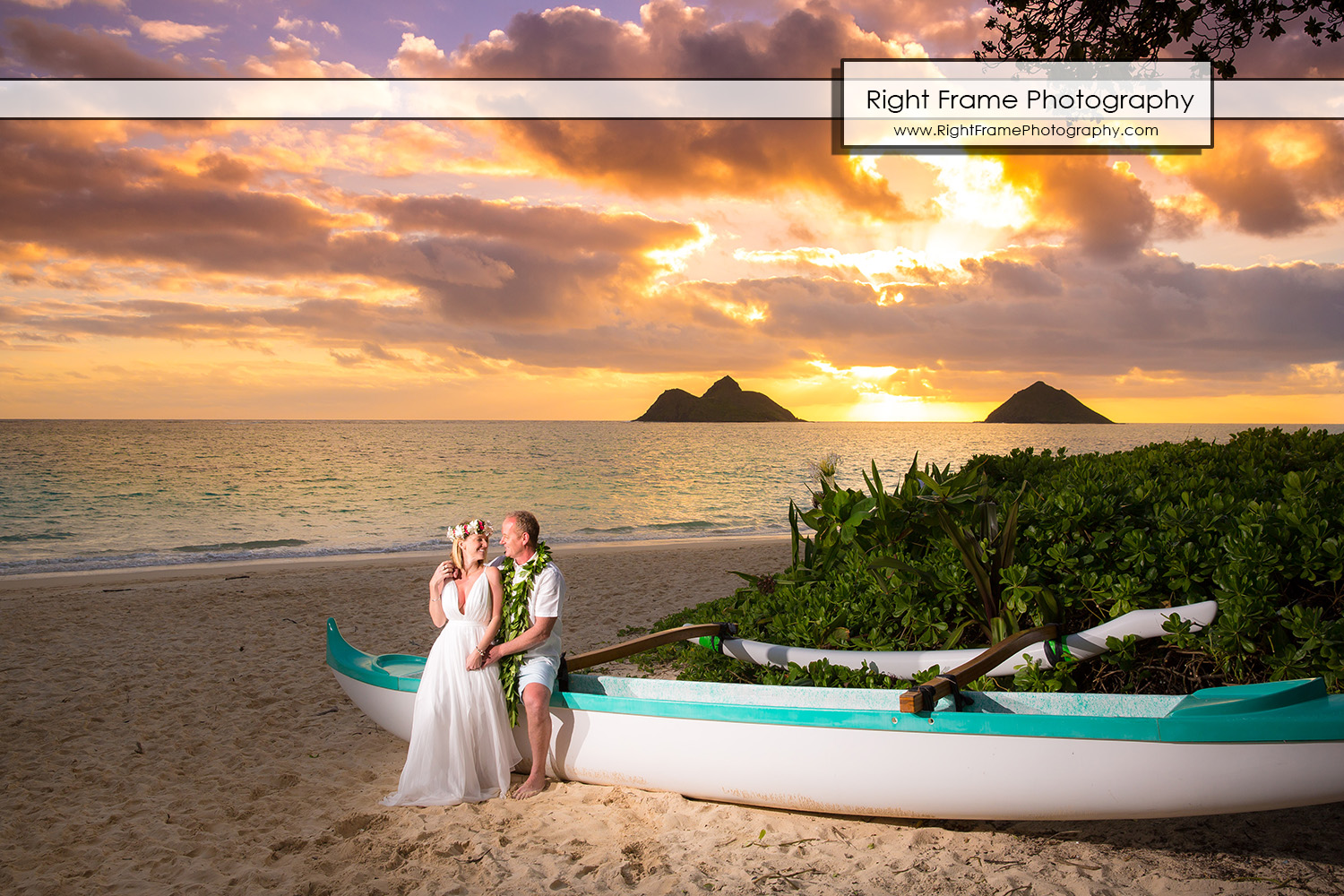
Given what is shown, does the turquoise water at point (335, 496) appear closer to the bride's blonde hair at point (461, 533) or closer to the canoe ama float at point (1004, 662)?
the canoe ama float at point (1004, 662)

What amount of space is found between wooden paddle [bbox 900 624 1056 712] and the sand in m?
0.32

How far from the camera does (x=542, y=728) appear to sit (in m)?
3.72

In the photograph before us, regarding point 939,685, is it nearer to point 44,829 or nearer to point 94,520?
point 44,829

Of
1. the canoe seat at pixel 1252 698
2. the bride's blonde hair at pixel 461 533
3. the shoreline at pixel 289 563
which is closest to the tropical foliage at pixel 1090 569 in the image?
the canoe seat at pixel 1252 698

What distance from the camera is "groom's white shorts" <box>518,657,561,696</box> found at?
3672 mm

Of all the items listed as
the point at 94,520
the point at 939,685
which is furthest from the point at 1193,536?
the point at 94,520

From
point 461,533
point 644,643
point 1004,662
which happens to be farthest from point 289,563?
point 1004,662

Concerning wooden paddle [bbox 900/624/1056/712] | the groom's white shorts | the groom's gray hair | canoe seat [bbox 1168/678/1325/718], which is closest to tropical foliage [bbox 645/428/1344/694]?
wooden paddle [bbox 900/624/1056/712]

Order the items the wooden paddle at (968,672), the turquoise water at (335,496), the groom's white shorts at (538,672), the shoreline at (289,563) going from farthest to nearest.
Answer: the turquoise water at (335,496) → the shoreline at (289,563) → the groom's white shorts at (538,672) → the wooden paddle at (968,672)

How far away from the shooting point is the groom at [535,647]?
12.1 feet

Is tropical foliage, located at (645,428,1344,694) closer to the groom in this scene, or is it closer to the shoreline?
the groom

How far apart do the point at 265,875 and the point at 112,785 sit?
5.42 ft

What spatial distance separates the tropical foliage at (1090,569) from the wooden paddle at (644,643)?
0.96 ft

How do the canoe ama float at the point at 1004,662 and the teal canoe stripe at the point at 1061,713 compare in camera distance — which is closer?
the teal canoe stripe at the point at 1061,713
